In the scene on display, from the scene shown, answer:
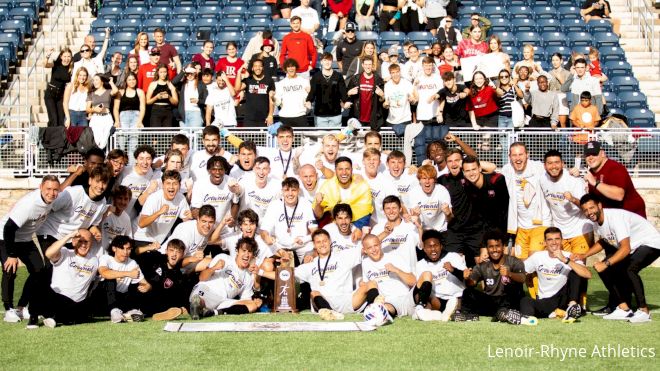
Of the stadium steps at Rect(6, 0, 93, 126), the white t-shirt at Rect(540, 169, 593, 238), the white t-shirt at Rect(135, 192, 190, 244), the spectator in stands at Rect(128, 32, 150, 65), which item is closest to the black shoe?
the white t-shirt at Rect(540, 169, 593, 238)

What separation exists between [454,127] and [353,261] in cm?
451

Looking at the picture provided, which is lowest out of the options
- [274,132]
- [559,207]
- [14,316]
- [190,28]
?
[14,316]

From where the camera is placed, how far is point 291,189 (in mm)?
12000

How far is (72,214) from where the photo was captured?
36.5ft

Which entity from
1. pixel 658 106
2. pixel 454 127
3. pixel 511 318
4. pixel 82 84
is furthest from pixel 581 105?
pixel 82 84

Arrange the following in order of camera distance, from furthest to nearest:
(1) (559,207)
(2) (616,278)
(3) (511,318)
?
(1) (559,207)
(2) (616,278)
(3) (511,318)

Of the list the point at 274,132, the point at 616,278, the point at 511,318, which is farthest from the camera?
the point at 274,132

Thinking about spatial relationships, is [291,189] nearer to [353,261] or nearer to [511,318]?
[353,261]

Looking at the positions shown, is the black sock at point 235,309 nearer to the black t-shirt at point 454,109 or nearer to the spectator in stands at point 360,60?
the black t-shirt at point 454,109

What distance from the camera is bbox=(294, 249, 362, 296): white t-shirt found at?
11633 mm

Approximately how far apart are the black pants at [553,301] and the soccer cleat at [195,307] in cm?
339

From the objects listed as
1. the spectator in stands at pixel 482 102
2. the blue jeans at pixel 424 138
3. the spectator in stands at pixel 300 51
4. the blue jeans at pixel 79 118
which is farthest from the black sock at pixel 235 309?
the spectator in stands at pixel 300 51

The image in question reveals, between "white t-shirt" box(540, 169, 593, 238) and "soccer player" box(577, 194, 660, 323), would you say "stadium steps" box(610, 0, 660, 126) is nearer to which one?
"white t-shirt" box(540, 169, 593, 238)

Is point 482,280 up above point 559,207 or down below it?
below
